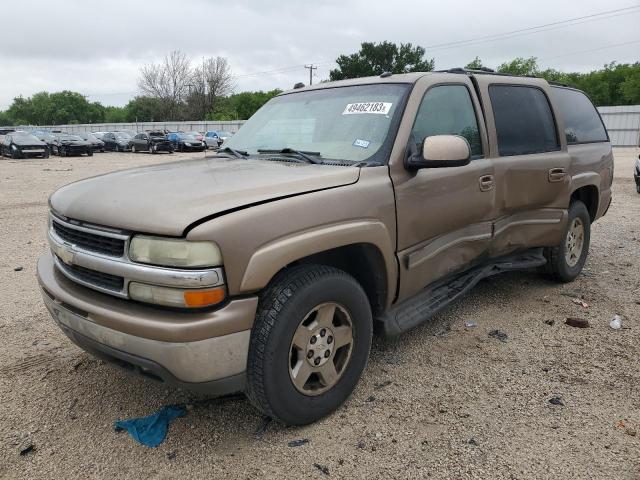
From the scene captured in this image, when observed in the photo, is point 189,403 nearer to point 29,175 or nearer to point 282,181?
point 282,181

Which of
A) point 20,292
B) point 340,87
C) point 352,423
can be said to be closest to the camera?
point 352,423

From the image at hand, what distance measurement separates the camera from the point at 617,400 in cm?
293

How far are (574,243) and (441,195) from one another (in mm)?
2472

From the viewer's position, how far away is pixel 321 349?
8.68ft

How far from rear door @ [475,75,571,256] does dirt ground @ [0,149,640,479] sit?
708 mm

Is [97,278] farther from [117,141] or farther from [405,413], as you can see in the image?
[117,141]

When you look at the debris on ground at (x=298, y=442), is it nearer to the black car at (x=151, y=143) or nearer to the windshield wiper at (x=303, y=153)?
the windshield wiper at (x=303, y=153)

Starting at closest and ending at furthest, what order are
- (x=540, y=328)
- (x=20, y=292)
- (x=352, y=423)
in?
1. (x=352, y=423)
2. (x=540, y=328)
3. (x=20, y=292)

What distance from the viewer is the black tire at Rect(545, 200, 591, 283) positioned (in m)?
4.75

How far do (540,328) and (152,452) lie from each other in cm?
294

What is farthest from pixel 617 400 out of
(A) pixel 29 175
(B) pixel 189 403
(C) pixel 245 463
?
(A) pixel 29 175

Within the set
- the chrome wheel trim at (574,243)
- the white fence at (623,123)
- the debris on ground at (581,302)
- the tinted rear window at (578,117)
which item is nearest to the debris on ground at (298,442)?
the debris on ground at (581,302)

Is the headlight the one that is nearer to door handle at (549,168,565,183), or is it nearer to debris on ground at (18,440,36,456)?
debris on ground at (18,440,36,456)

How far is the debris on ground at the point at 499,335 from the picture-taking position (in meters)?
Result: 3.78
